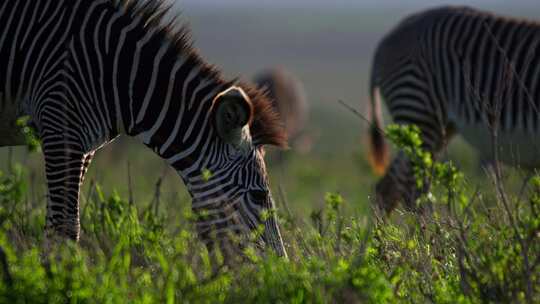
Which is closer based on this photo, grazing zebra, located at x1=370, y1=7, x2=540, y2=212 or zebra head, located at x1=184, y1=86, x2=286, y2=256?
zebra head, located at x1=184, y1=86, x2=286, y2=256

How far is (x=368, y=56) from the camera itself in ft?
250

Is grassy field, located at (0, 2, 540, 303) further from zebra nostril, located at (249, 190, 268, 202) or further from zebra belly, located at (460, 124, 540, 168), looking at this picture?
zebra belly, located at (460, 124, 540, 168)

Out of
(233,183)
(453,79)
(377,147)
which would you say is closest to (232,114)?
(233,183)

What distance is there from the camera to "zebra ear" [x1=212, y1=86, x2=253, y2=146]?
441 cm

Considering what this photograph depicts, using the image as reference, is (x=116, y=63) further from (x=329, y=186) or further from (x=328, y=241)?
(x=329, y=186)

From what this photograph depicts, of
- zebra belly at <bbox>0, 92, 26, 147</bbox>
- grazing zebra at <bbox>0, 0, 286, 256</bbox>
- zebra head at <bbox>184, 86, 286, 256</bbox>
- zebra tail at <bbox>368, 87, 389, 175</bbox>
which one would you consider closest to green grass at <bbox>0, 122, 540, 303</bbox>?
zebra head at <bbox>184, 86, 286, 256</bbox>

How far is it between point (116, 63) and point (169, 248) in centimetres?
119

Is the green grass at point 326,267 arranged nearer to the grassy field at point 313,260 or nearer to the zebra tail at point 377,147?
the grassy field at point 313,260

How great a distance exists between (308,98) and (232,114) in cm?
5037

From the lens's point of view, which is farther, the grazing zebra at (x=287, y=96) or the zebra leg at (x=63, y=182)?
the grazing zebra at (x=287, y=96)

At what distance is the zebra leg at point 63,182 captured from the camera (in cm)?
455

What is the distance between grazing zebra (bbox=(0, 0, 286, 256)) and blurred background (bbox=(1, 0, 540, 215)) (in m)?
0.17

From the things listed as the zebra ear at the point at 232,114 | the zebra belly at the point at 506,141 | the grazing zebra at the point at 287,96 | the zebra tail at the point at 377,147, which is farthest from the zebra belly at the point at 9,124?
the grazing zebra at the point at 287,96

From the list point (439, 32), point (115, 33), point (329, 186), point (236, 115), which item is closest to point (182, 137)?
point (236, 115)
